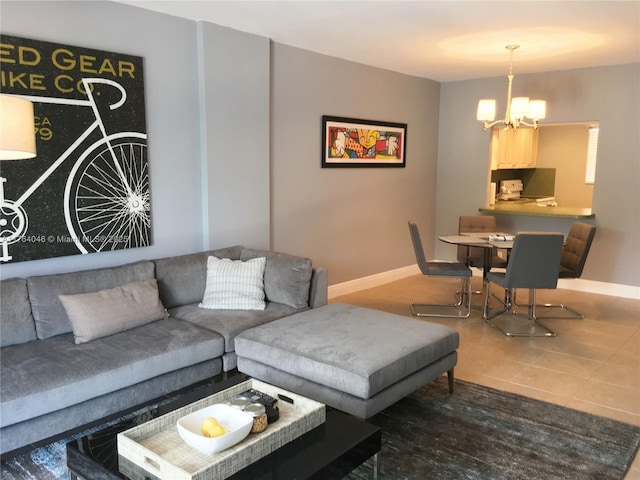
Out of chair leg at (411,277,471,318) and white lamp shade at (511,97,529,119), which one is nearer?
white lamp shade at (511,97,529,119)

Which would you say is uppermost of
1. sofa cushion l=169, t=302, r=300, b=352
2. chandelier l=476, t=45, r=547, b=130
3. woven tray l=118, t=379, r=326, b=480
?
chandelier l=476, t=45, r=547, b=130

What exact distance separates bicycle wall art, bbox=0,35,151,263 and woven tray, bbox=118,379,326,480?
5.89 feet

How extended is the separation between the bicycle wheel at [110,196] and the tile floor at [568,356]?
2.43 meters

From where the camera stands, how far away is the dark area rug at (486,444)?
2.45 meters

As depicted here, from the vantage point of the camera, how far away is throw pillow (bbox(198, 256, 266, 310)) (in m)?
3.67

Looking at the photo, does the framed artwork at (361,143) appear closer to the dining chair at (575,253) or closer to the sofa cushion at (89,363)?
the dining chair at (575,253)

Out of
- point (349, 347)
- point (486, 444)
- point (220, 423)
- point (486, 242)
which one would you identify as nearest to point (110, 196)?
point (349, 347)

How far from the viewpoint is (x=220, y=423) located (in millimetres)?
2041

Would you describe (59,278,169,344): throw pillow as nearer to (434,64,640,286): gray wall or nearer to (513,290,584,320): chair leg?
(513,290,584,320): chair leg

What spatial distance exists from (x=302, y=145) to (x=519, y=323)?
2.58 metres

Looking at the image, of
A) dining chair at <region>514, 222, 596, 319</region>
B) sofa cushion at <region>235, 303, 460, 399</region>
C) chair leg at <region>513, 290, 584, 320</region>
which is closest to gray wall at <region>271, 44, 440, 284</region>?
chair leg at <region>513, 290, 584, 320</region>

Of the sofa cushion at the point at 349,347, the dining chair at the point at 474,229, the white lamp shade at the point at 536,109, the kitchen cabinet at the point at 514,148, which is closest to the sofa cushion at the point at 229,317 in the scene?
the sofa cushion at the point at 349,347

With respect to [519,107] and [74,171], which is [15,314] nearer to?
[74,171]

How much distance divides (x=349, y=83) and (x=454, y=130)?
197 cm
